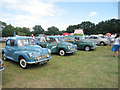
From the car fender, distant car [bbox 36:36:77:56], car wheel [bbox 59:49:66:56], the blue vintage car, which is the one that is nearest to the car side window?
the blue vintage car

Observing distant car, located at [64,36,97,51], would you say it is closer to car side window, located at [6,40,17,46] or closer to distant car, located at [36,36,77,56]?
distant car, located at [36,36,77,56]

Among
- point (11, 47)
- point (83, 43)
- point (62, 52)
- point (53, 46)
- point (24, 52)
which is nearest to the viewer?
point (24, 52)

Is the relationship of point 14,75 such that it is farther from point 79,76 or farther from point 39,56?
point 79,76

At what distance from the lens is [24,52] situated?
496cm

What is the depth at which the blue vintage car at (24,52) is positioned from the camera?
4.82 meters

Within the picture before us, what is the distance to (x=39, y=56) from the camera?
16.4 feet

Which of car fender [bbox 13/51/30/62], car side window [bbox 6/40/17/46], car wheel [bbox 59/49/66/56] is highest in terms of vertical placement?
car side window [bbox 6/40/17/46]

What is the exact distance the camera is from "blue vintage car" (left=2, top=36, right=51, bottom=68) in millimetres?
4816

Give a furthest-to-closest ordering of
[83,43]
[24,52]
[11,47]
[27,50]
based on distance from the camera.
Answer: [83,43] < [11,47] < [27,50] < [24,52]

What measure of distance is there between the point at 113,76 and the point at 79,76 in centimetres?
149

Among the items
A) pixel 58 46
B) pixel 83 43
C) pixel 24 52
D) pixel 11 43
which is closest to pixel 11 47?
pixel 11 43

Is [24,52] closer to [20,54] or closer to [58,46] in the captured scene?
[20,54]

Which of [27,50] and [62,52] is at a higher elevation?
[27,50]

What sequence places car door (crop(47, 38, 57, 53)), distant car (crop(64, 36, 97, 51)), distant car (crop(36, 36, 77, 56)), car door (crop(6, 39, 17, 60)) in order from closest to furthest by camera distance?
car door (crop(6, 39, 17, 60)) < distant car (crop(36, 36, 77, 56)) < car door (crop(47, 38, 57, 53)) < distant car (crop(64, 36, 97, 51))
